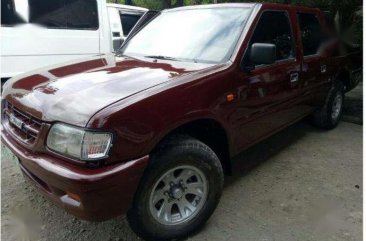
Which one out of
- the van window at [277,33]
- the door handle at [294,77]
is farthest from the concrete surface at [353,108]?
the van window at [277,33]

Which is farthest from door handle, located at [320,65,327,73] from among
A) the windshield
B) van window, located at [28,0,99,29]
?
van window, located at [28,0,99,29]

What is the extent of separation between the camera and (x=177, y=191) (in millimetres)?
2697

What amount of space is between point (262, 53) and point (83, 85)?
141cm

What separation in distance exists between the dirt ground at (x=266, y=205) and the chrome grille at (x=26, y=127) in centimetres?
80

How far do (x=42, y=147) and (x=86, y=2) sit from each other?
12.5 feet

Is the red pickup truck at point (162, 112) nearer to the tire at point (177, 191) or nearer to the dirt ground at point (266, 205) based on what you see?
the tire at point (177, 191)

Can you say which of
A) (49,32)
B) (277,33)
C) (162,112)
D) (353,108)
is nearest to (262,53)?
Answer: (277,33)

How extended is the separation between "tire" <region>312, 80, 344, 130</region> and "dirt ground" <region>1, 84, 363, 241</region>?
0.65 meters

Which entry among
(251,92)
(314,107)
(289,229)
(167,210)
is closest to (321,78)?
(314,107)

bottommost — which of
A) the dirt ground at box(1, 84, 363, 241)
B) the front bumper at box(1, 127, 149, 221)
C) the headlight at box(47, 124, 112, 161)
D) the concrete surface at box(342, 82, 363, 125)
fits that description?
the dirt ground at box(1, 84, 363, 241)

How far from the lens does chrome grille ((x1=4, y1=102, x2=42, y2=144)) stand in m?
2.46

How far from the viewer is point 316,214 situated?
3145 millimetres

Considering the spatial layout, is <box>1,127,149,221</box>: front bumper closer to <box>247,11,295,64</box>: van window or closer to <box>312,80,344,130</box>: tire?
<box>247,11,295,64</box>: van window

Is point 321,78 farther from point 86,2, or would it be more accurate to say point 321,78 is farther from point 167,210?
point 86,2
